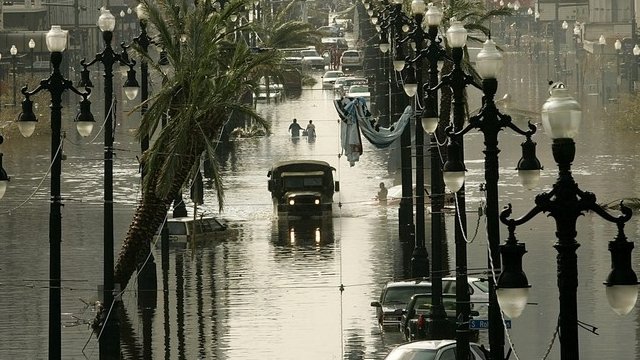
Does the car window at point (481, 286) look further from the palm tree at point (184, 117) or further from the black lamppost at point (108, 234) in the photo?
the black lamppost at point (108, 234)

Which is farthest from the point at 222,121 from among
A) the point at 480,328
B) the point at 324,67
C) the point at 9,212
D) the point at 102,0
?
the point at 102,0

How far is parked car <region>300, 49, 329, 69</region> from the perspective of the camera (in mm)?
129125

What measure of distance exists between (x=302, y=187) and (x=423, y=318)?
2309cm

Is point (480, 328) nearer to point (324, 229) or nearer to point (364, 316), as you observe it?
point (364, 316)

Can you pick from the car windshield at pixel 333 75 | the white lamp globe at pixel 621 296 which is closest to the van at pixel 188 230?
the white lamp globe at pixel 621 296

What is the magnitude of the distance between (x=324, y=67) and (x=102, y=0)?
1454 inches

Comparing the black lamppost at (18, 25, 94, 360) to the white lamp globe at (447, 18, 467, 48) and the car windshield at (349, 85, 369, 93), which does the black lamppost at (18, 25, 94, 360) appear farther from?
the car windshield at (349, 85, 369, 93)

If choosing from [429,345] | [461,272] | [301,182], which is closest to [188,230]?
[301,182]

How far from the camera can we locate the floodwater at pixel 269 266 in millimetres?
34812

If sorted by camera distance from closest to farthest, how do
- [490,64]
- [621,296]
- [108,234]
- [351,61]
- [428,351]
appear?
[621,296] < [490,64] < [428,351] < [108,234] < [351,61]

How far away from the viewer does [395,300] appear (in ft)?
119

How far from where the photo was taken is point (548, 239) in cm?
5031

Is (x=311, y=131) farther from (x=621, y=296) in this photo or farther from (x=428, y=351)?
(x=621, y=296)

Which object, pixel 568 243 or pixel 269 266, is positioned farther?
pixel 269 266
